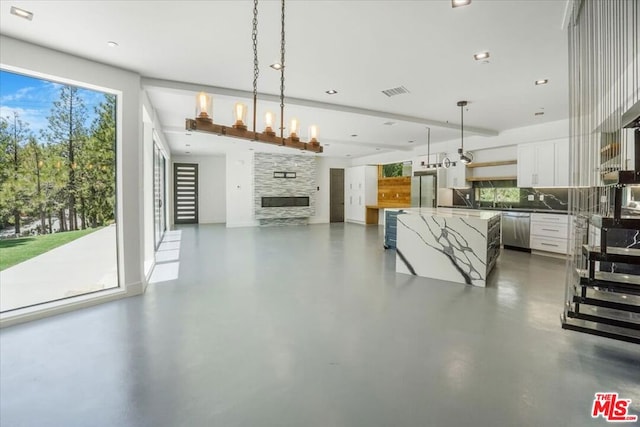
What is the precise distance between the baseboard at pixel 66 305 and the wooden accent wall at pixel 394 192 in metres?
8.73

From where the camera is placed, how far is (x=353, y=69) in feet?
12.3

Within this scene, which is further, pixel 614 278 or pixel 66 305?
pixel 66 305

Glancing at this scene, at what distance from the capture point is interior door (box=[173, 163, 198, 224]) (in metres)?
11.3

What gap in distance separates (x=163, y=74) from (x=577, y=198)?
15.5 feet

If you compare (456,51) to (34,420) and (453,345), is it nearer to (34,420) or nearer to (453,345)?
(453,345)

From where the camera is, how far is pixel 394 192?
442 inches

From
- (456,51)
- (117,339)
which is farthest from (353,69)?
(117,339)

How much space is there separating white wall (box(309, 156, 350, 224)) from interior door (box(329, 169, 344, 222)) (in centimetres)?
17

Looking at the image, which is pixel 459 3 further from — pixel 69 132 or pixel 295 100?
pixel 69 132

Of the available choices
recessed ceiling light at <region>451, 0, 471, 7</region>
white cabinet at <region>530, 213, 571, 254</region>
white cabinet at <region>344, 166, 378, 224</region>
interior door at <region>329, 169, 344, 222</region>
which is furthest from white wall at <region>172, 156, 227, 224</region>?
recessed ceiling light at <region>451, 0, 471, 7</region>

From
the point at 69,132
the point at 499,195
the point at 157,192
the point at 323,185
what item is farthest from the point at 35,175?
the point at 323,185

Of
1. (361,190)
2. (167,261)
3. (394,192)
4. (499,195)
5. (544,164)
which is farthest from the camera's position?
(361,190)

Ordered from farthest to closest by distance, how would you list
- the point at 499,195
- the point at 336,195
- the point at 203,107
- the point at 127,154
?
the point at 336,195 < the point at 499,195 < the point at 127,154 < the point at 203,107

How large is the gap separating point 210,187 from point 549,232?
10636mm
